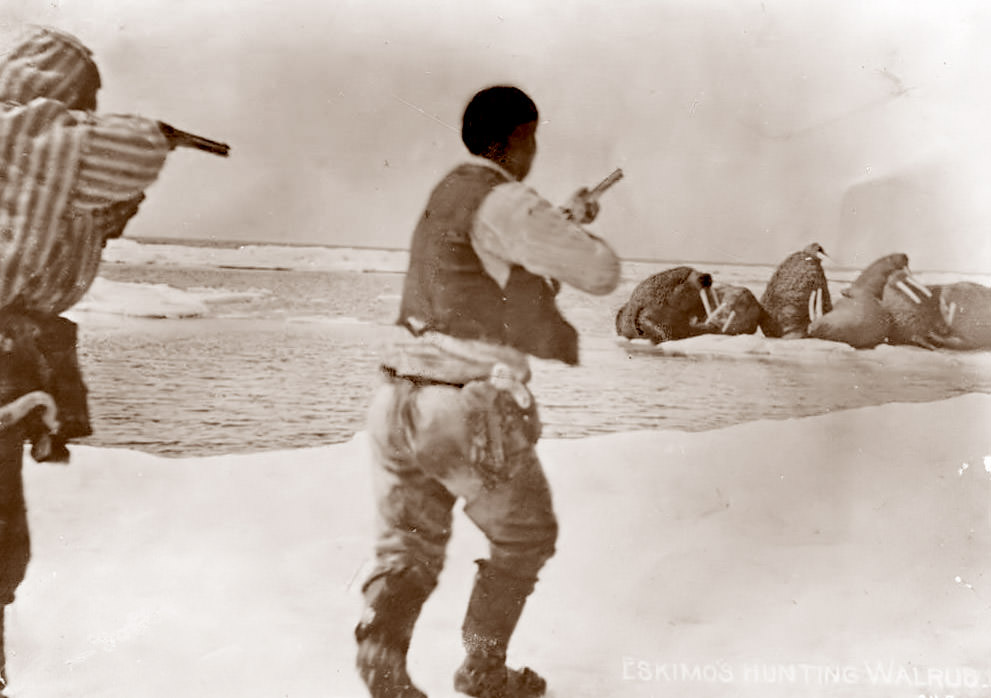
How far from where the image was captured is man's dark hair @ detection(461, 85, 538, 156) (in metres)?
2.65

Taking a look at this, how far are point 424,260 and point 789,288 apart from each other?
99 centimetres

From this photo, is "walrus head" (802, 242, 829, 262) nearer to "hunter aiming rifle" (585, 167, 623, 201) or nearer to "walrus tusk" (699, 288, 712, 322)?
"walrus tusk" (699, 288, 712, 322)

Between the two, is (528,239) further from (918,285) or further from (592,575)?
(918,285)

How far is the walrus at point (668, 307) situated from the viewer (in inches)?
109

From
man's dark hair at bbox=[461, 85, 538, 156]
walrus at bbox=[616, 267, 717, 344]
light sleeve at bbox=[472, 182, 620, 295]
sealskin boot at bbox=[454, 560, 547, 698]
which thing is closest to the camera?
light sleeve at bbox=[472, 182, 620, 295]

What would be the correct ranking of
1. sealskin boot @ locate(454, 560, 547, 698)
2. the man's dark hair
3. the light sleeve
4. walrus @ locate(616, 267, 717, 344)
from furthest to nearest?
walrus @ locate(616, 267, 717, 344) → the man's dark hair → sealskin boot @ locate(454, 560, 547, 698) → the light sleeve

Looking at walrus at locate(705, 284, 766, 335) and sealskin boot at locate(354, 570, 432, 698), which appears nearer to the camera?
sealskin boot at locate(354, 570, 432, 698)

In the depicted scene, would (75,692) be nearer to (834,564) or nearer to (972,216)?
(834,564)

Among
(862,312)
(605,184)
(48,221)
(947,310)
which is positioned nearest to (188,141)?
(48,221)

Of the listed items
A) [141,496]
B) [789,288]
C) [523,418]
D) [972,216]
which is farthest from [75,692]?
[972,216]

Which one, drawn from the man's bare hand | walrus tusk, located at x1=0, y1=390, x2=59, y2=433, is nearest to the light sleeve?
the man's bare hand

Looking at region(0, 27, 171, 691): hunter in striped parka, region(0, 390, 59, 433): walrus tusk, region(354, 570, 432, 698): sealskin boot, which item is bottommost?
region(354, 570, 432, 698): sealskin boot

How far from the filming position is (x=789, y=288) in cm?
283

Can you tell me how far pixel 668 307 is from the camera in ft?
9.18
